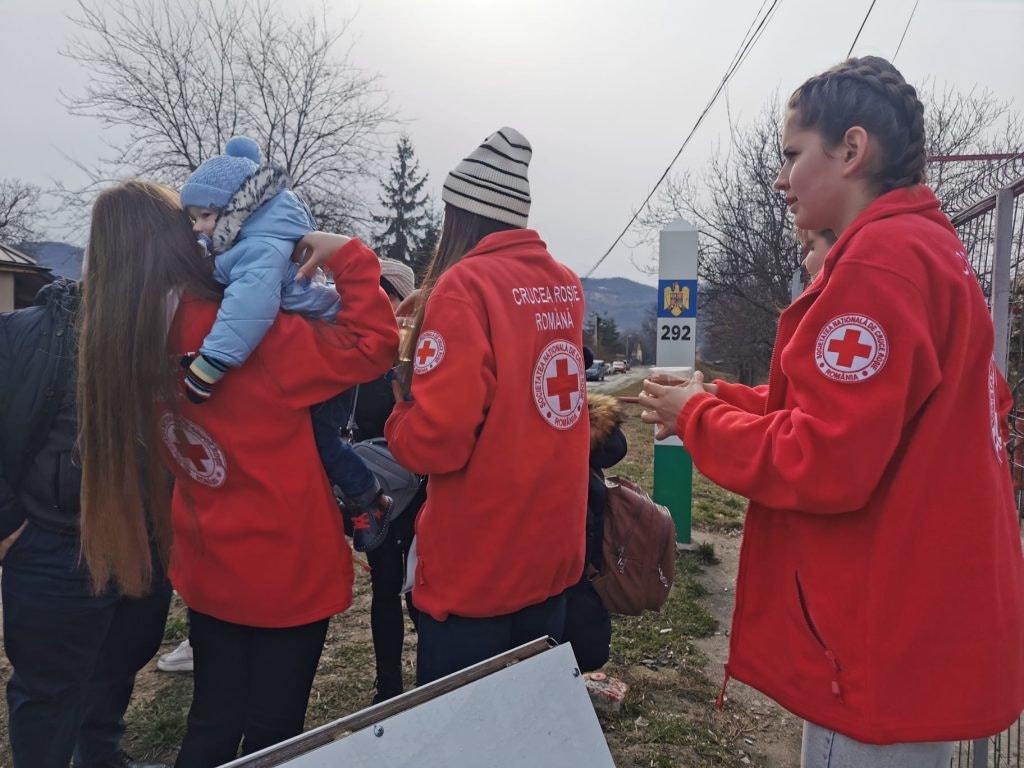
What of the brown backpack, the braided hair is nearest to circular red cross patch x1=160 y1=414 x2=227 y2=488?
the brown backpack

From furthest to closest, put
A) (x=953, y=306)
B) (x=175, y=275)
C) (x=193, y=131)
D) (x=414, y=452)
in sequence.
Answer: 1. (x=193, y=131)
2. (x=175, y=275)
3. (x=414, y=452)
4. (x=953, y=306)

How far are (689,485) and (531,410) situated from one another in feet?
13.5

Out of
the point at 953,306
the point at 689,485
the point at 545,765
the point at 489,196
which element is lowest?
the point at 689,485

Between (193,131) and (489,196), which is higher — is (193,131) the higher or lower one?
the higher one

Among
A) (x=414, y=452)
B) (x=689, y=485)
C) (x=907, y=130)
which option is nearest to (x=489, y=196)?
(x=414, y=452)

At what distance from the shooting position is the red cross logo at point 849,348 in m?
1.19

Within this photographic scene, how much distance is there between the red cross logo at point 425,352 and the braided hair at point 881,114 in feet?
3.17

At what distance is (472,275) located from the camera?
1.75 meters

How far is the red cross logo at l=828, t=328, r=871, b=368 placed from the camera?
1.19 meters

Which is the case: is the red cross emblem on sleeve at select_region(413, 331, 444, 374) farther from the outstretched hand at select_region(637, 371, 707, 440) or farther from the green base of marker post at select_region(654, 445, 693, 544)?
the green base of marker post at select_region(654, 445, 693, 544)

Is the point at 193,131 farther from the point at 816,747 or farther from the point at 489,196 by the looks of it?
the point at 816,747

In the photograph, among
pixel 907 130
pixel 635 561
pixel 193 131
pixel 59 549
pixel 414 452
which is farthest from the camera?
pixel 193 131

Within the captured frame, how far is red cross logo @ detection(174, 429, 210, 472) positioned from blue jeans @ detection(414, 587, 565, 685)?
2.36 ft

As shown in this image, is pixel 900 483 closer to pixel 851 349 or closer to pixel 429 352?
pixel 851 349
